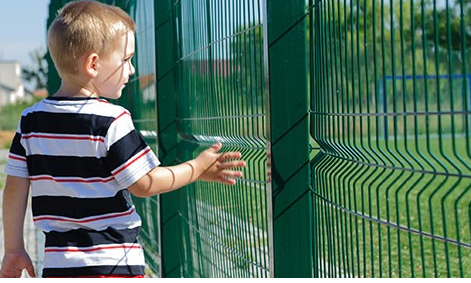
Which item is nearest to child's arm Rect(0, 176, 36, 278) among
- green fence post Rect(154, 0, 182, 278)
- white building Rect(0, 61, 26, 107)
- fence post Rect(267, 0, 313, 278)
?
fence post Rect(267, 0, 313, 278)

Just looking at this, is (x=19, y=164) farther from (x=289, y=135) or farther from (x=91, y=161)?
(x=289, y=135)

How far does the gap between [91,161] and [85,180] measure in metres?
0.08

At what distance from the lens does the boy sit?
2934mm

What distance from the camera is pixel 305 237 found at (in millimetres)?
2904

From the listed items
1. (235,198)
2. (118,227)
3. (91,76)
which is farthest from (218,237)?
(91,76)

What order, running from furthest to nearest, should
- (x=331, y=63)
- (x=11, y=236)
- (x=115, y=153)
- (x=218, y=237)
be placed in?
(x=218, y=237) → (x=11, y=236) → (x=115, y=153) → (x=331, y=63)

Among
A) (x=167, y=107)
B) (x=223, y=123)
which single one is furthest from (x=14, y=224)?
(x=167, y=107)

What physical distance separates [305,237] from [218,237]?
1.06 m

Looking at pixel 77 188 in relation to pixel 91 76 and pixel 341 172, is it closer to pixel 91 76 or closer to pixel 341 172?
pixel 91 76

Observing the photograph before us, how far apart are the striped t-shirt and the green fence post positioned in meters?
1.71

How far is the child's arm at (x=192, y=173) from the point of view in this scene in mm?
2977

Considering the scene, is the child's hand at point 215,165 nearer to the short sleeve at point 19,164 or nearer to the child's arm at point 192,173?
the child's arm at point 192,173

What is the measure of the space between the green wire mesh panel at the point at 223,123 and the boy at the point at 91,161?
1.18 ft

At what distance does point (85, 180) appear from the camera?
2.96 metres
